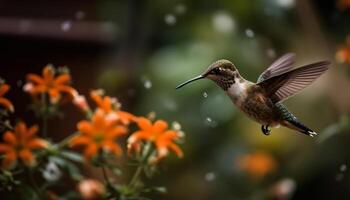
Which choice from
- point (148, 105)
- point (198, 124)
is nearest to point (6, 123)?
point (148, 105)

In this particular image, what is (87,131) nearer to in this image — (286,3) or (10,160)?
(10,160)

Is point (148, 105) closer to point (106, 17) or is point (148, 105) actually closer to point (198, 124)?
point (198, 124)

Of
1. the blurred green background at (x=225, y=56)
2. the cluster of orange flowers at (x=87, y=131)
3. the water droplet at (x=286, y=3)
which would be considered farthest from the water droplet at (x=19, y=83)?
the water droplet at (x=286, y=3)

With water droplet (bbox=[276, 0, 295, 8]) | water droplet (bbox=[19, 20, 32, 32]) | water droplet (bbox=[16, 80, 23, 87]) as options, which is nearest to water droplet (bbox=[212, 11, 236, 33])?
water droplet (bbox=[276, 0, 295, 8])

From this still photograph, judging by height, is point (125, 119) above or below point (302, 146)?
below

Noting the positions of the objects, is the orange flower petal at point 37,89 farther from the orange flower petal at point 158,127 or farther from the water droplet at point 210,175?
the water droplet at point 210,175
